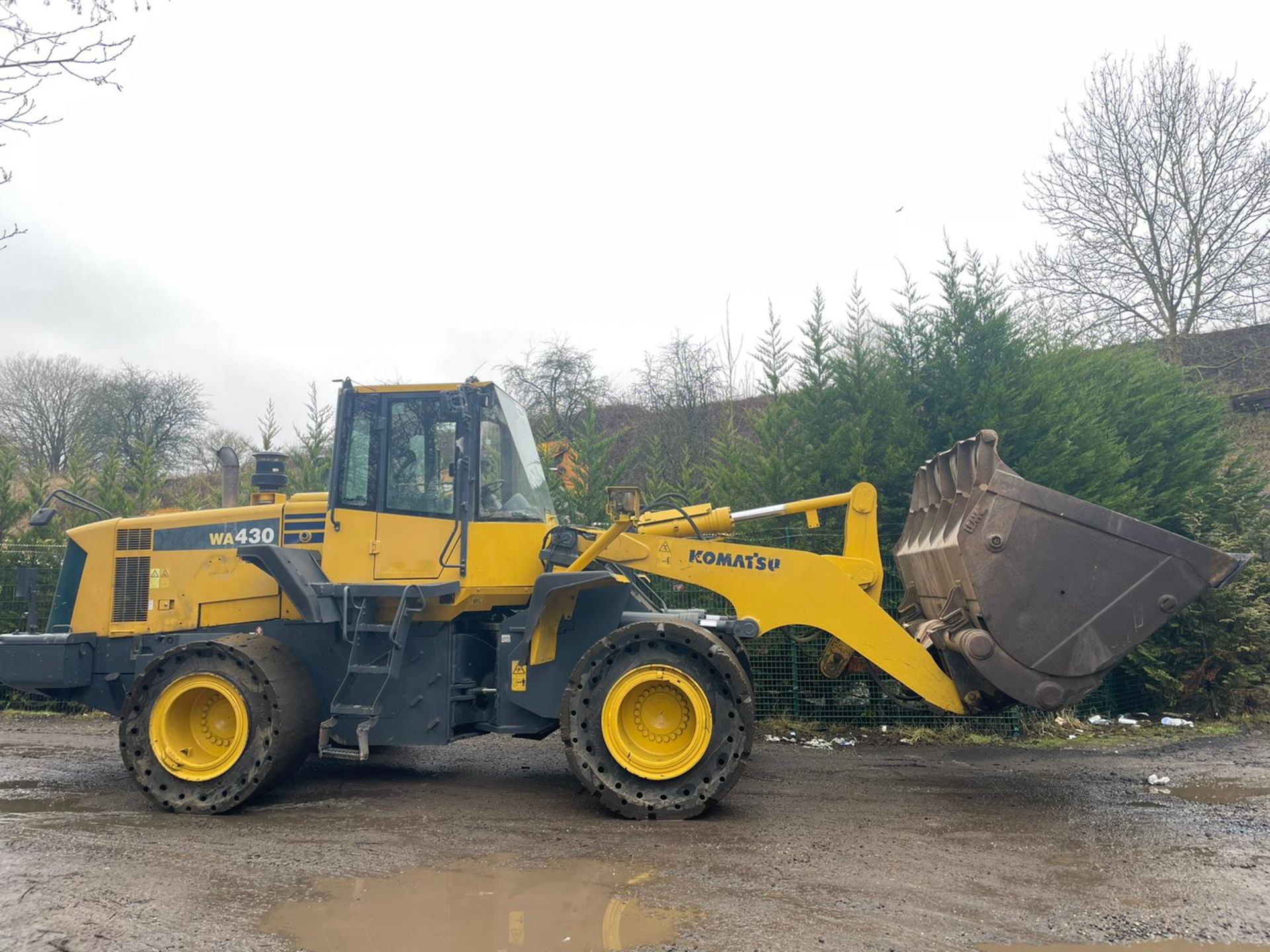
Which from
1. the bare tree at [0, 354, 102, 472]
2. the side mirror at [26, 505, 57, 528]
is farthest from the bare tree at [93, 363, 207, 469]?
the side mirror at [26, 505, 57, 528]

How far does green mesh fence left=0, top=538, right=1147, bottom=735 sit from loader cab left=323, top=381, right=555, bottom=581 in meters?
3.54

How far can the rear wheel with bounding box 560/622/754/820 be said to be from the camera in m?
5.61

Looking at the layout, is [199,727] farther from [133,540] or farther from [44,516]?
[44,516]

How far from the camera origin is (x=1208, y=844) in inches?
201

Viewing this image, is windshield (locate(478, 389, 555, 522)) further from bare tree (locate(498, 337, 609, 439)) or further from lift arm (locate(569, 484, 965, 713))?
bare tree (locate(498, 337, 609, 439))

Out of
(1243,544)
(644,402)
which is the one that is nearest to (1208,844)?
(1243,544)

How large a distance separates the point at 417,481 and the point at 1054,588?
4.39 meters

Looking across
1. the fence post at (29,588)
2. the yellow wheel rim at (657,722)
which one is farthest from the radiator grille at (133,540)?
the yellow wheel rim at (657,722)

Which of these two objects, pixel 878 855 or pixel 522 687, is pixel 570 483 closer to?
pixel 522 687

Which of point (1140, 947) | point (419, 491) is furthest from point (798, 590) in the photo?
point (1140, 947)

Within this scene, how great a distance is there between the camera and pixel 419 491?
20.7 feet

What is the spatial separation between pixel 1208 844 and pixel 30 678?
7.85 meters

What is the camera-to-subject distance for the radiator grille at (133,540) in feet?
22.6

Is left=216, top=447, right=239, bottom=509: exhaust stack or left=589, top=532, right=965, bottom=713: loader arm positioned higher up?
left=216, top=447, right=239, bottom=509: exhaust stack
